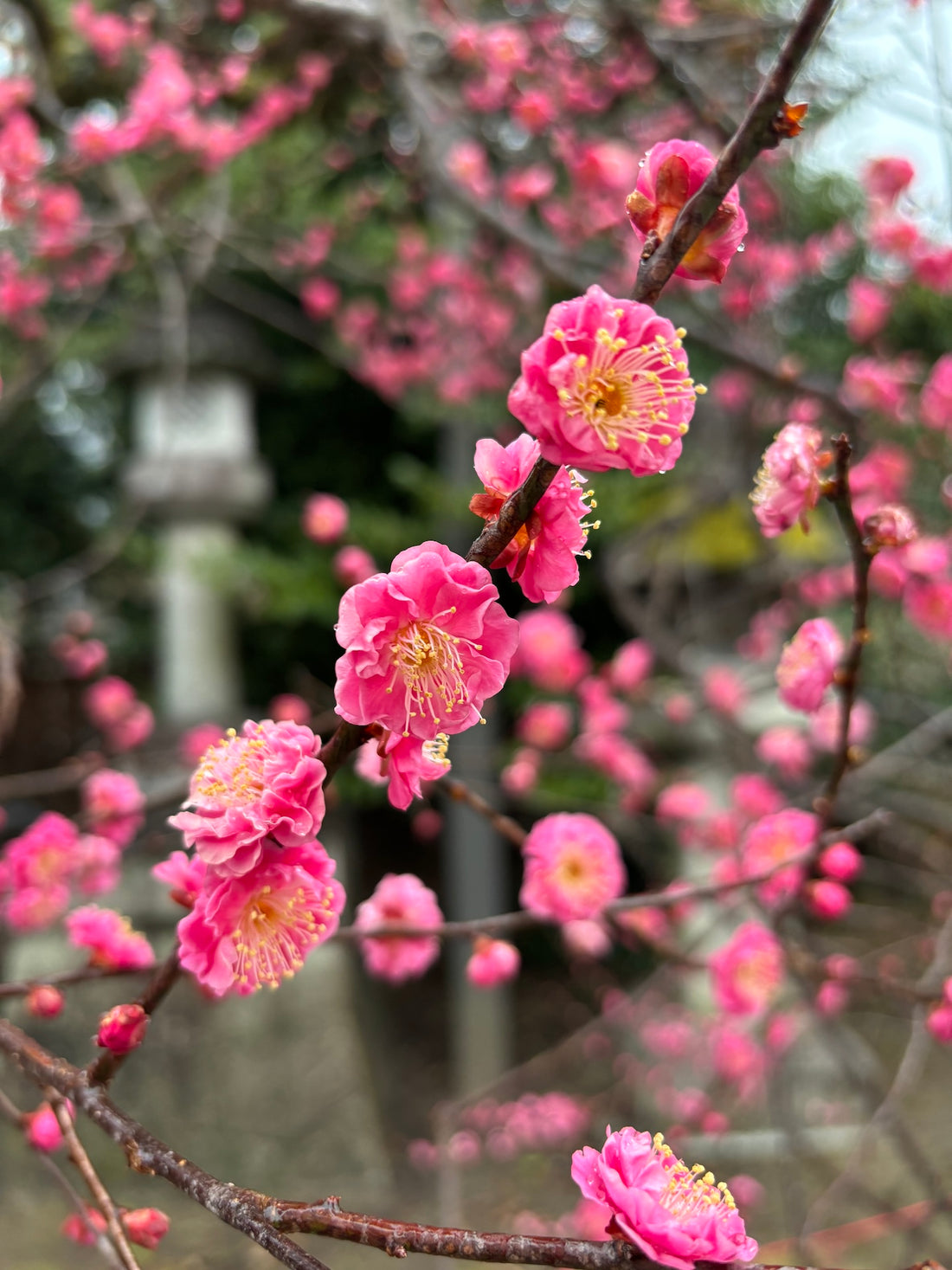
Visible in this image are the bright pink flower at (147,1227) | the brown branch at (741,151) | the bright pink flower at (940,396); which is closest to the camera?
the brown branch at (741,151)

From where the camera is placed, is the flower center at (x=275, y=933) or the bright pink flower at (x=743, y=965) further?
the bright pink flower at (x=743, y=965)

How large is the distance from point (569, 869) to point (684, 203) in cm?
78

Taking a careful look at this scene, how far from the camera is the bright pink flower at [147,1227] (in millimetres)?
662

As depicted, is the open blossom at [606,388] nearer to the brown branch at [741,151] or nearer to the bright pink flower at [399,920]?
the brown branch at [741,151]

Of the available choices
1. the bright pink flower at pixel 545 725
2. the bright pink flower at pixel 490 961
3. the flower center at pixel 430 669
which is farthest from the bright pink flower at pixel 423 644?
the bright pink flower at pixel 545 725

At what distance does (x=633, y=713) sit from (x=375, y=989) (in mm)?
2014

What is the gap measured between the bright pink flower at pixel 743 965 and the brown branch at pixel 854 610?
1.54ft

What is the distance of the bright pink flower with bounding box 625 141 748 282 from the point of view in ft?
1.69

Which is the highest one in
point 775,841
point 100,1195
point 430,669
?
point 430,669

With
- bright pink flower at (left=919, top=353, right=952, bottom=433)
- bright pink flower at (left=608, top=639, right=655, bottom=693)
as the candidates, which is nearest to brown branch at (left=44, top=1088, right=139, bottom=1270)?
bright pink flower at (left=919, top=353, right=952, bottom=433)

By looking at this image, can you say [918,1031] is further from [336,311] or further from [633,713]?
[336,311]

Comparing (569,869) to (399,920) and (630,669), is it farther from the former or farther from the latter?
(630,669)

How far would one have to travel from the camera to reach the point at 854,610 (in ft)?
2.81

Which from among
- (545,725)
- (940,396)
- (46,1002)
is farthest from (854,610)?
(545,725)
